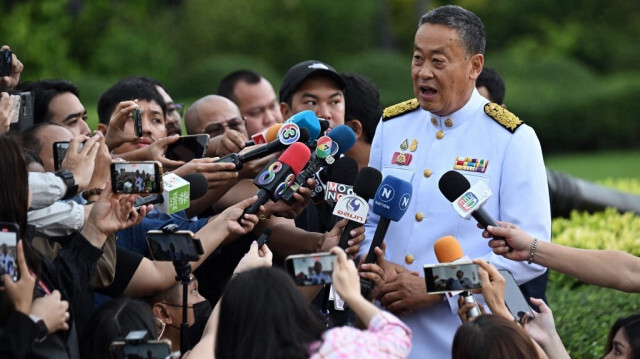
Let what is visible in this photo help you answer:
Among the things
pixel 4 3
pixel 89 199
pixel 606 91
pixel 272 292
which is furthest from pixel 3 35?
pixel 272 292

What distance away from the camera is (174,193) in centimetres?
445

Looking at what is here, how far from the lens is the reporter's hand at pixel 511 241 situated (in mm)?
4168

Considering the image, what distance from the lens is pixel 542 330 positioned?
4340 millimetres

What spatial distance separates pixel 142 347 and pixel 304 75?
2506 millimetres

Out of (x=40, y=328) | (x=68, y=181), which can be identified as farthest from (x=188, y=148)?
(x=40, y=328)

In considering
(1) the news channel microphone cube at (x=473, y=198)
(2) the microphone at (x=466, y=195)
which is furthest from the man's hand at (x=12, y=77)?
(1) the news channel microphone cube at (x=473, y=198)

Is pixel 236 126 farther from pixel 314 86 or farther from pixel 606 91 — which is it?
pixel 606 91

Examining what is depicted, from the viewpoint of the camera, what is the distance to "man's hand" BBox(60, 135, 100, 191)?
14.3 feet

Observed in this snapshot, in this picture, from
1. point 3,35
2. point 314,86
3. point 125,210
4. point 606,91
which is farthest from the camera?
point 606,91

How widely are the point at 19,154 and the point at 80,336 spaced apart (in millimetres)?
838

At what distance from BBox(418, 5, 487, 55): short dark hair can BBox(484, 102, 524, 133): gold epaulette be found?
238 mm

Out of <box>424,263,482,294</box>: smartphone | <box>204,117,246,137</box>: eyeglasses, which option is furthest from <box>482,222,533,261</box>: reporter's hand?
<box>204,117,246,137</box>: eyeglasses

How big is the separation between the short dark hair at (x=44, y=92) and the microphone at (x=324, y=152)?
1775mm

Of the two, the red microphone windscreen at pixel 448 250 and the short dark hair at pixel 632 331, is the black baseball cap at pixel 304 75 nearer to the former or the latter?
the red microphone windscreen at pixel 448 250
